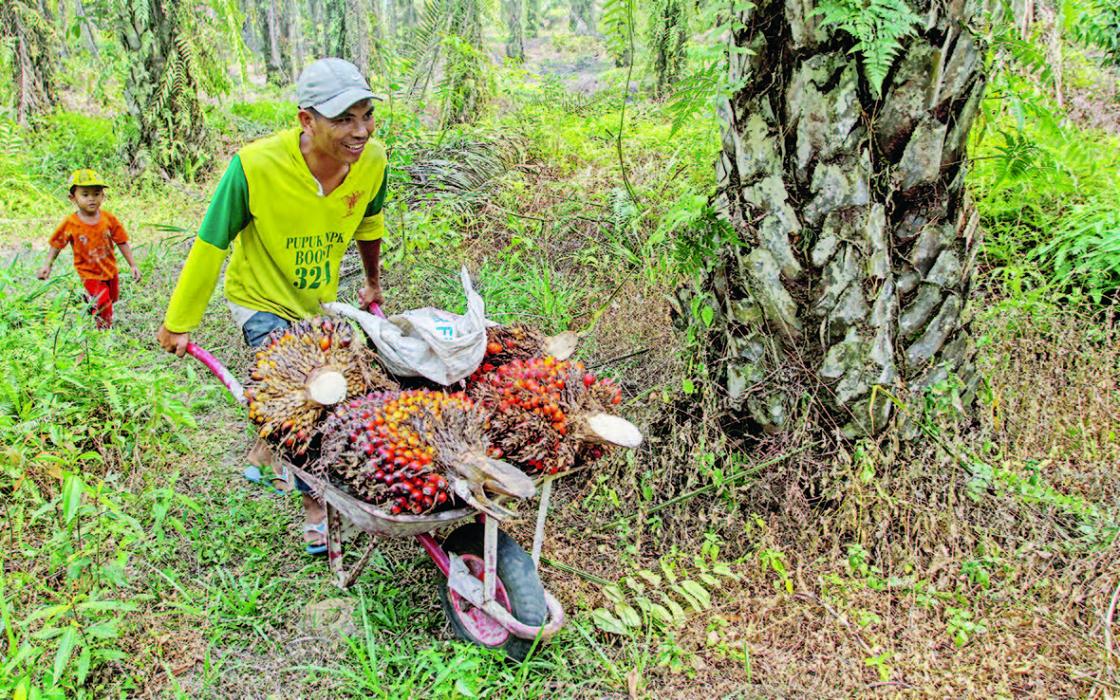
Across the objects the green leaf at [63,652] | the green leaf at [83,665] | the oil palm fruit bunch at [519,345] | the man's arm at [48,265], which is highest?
the oil palm fruit bunch at [519,345]

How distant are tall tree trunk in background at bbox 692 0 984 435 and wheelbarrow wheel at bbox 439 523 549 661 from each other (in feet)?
4.08

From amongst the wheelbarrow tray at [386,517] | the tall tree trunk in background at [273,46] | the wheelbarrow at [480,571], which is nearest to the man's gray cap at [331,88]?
the wheelbarrow at [480,571]

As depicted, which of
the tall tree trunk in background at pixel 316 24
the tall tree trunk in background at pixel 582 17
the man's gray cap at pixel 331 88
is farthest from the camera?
the tall tree trunk in background at pixel 582 17

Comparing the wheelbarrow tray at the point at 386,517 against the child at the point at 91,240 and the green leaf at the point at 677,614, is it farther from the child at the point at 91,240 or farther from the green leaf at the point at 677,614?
the child at the point at 91,240

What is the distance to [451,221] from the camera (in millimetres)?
5734

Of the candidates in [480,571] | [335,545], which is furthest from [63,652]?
[480,571]

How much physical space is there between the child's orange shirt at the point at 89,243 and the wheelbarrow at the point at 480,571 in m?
3.19

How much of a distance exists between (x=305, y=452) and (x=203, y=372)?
300cm

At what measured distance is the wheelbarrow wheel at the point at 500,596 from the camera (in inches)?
99.2

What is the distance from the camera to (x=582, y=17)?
33.8 m

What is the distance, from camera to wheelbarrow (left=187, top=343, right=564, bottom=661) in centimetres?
238

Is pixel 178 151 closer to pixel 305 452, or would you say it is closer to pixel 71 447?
pixel 71 447

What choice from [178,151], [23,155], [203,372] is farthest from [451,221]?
[23,155]

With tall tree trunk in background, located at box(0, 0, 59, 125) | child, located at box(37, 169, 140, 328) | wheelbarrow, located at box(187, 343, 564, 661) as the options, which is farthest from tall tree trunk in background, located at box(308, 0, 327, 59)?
wheelbarrow, located at box(187, 343, 564, 661)
